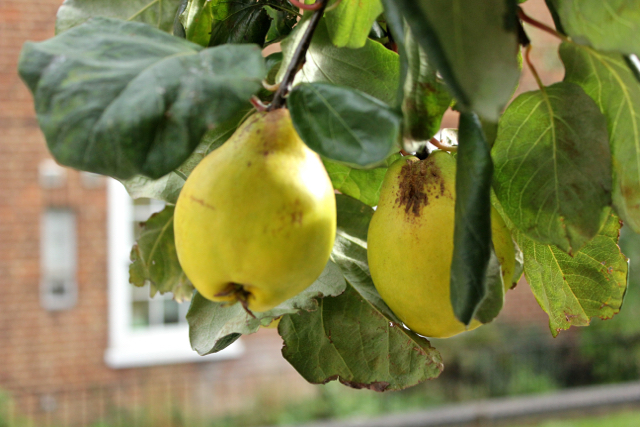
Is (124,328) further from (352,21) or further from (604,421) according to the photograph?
(352,21)

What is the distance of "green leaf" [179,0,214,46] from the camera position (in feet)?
1.37

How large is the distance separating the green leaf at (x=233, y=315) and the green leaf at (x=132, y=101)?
0.59 feet

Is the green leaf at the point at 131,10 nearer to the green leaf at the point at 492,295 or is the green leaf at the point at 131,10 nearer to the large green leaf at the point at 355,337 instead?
the large green leaf at the point at 355,337

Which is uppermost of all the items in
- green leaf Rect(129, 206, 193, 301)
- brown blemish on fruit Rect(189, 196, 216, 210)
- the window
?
brown blemish on fruit Rect(189, 196, 216, 210)

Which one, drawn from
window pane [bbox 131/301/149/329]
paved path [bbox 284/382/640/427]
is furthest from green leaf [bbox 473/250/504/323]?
window pane [bbox 131/301/149/329]

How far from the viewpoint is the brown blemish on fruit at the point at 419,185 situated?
363 mm

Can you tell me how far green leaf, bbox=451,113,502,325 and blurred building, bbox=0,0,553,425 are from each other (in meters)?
4.52

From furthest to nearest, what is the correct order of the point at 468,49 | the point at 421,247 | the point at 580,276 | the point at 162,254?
the point at 162,254 < the point at 580,276 < the point at 421,247 < the point at 468,49

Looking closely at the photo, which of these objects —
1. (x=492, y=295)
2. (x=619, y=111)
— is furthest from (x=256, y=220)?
(x=619, y=111)

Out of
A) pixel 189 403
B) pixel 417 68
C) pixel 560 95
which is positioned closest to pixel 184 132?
pixel 417 68

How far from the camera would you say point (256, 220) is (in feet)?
0.88

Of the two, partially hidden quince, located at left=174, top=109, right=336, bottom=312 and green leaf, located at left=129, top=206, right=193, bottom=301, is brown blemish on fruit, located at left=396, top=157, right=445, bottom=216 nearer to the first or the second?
partially hidden quince, located at left=174, top=109, right=336, bottom=312

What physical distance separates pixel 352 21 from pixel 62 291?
464 centimetres

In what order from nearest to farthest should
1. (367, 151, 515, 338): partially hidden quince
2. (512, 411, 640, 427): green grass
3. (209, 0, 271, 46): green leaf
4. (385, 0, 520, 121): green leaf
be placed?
1. (385, 0, 520, 121): green leaf
2. (367, 151, 515, 338): partially hidden quince
3. (209, 0, 271, 46): green leaf
4. (512, 411, 640, 427): green grass
